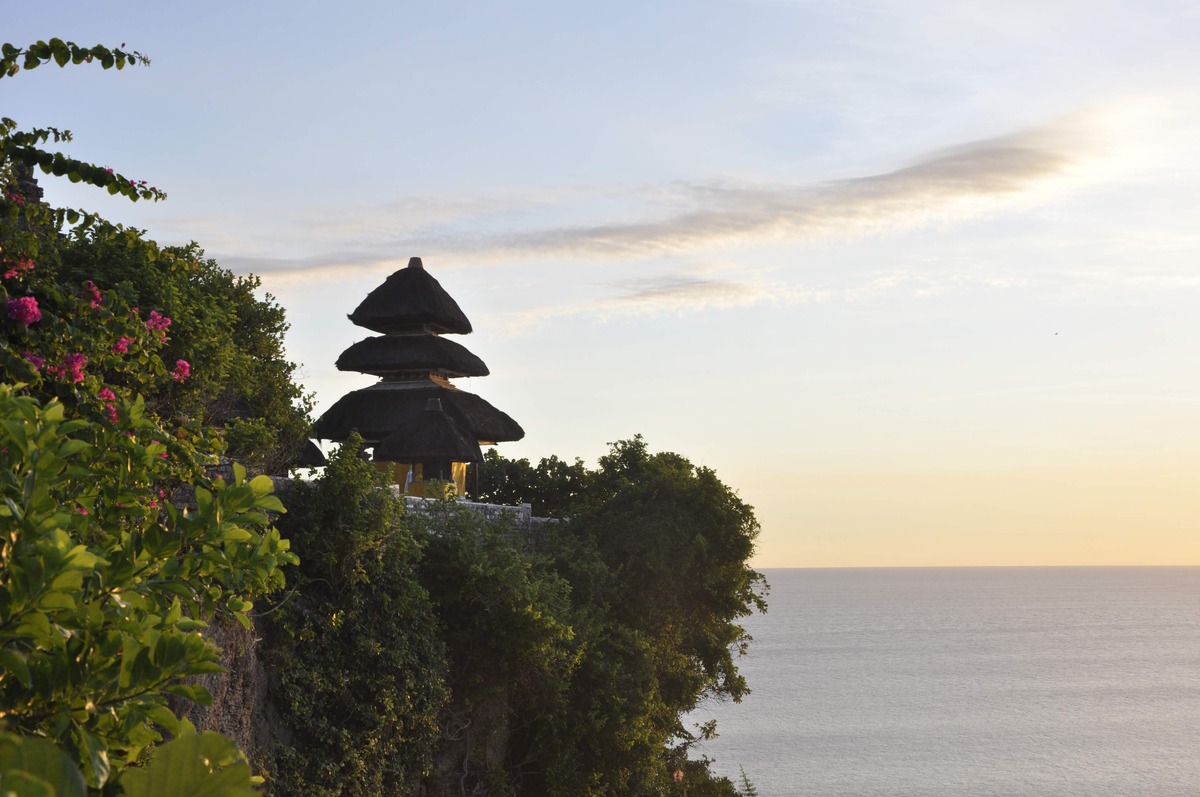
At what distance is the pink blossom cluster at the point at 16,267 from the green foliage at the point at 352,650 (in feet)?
19.7

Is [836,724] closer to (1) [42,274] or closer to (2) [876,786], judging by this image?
(2) [876,786]

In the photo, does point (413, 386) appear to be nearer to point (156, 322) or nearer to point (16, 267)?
point (156, 322)

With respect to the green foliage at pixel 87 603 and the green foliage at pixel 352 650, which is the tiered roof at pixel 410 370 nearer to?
the green foliage at pixel 352 650

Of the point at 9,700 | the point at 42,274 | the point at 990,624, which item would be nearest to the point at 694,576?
the point at 42,274

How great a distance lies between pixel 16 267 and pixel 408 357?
19336 millimetres

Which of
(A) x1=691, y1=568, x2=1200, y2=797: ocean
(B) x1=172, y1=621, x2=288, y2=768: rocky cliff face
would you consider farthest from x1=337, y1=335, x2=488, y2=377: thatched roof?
(A) x1=691, y1=568, x2=1200, y2=797: ocean

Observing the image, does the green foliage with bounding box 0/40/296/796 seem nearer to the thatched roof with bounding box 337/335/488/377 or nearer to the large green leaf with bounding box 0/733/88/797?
the large green leaf with bounding box 0/733/88/797

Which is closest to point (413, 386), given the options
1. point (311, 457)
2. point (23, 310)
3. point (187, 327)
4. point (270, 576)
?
point (311, 457)

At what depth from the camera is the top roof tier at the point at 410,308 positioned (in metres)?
30.7

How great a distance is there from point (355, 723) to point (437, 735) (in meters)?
1.85

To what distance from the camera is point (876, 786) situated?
71375mm

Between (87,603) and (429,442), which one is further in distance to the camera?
(429,442)

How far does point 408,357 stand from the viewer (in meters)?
30.4

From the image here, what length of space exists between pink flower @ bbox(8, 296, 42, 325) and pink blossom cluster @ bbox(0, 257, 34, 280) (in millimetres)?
Result: 701
